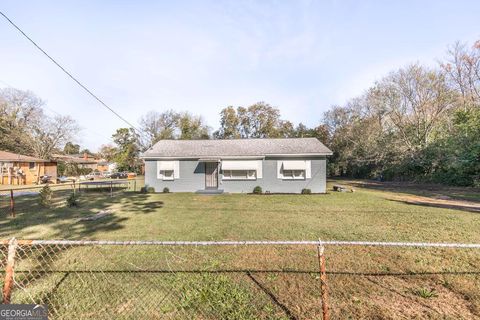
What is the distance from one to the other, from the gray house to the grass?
8.14 meters

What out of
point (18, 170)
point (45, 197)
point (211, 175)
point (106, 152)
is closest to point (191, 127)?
point (18, 170)

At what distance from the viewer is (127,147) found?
45312 mm

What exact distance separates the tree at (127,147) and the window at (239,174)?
3360cm

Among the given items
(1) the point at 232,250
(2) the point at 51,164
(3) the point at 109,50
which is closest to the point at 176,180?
(3) the point at 109,50

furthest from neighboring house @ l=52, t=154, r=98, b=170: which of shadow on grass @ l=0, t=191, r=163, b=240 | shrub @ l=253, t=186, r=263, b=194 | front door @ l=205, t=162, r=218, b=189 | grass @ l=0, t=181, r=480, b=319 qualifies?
grass @ l=0, t=181, r=480, b=319

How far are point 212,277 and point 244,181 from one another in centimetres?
1303

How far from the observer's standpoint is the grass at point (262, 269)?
3.54 m

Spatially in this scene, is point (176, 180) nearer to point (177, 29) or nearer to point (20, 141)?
point (177, 29)

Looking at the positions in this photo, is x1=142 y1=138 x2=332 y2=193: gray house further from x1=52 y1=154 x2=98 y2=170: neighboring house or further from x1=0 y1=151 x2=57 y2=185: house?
x1=52 y1=154 x2=98 y2=170: neighboring house

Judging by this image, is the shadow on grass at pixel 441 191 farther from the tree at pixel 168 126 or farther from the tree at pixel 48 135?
the tree at pixel 48 135

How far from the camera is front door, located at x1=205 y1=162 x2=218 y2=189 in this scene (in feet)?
58.2

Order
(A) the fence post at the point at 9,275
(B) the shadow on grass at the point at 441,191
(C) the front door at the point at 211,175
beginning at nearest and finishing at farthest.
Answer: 1. (A) the fence post at the point at 9,275
2. (B) the shadow on grass at the point at 441,191
3. (C) the front door at the point at 211,175

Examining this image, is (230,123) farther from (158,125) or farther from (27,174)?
(27,174)

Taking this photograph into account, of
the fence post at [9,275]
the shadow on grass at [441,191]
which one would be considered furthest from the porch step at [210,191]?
the fence post at [9,275]
